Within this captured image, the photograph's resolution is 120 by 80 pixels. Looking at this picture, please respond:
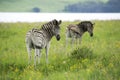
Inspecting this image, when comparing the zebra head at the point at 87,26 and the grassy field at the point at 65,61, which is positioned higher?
the zebra head at the point at 87,26

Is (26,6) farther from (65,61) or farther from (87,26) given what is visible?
(65,61)

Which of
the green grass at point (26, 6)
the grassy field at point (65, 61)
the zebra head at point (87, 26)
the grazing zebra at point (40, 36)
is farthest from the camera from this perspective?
the green grass at point (26, 6)

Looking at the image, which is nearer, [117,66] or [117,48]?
[117,66]

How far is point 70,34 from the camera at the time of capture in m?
16.9

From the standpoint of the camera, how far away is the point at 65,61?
12.1m

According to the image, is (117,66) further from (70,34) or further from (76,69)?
(70,34)

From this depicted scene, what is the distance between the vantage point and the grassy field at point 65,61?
32.7 feet

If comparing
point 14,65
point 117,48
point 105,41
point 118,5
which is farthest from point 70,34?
point 118,5

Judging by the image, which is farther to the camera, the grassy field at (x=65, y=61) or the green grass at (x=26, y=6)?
the green grass at (x=26, y=6)

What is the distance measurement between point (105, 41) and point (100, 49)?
7.29 feet

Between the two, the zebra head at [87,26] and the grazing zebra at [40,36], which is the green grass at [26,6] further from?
the grazing zebra at [40,36]

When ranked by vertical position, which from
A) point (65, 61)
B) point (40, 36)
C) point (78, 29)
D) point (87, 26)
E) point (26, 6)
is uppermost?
point (26, 6)

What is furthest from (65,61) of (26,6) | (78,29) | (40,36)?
(26,6)

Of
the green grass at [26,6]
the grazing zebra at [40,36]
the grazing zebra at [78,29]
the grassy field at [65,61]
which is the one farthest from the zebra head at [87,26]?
the green grass at [26,6]
